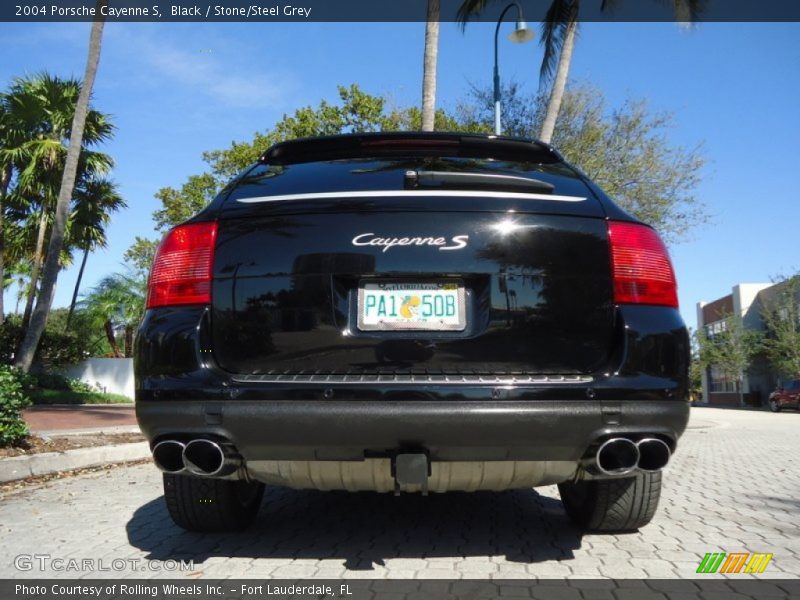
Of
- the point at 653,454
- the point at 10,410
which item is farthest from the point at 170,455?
the point at 10,410

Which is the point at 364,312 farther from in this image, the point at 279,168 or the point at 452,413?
the point at 279,168

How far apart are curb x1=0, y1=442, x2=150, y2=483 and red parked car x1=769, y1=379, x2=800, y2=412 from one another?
3016 centimetres

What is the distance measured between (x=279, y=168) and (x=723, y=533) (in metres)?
3.09

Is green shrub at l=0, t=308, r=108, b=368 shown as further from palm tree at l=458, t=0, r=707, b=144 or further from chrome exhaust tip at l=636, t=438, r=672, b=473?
chrome exhaust tip at l=636, t=438, r=672, b=473

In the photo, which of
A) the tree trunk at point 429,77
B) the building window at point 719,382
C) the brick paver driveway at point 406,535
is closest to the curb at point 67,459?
the brick paver driveway at point 406,535

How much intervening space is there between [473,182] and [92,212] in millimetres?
22228

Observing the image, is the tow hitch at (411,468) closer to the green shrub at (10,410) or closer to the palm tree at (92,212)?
the green shrub at (10,410)

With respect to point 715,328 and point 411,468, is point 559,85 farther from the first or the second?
point 715,328

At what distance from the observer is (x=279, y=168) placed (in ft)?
10.8

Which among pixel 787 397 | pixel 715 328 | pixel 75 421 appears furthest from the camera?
pixel 715 328

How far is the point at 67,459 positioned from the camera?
632 cm

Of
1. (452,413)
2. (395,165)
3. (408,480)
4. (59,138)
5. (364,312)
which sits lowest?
(408,480)

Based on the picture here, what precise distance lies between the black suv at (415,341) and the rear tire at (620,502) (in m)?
0.60

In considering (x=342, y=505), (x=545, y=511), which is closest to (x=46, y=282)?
(x=342, y=505)
